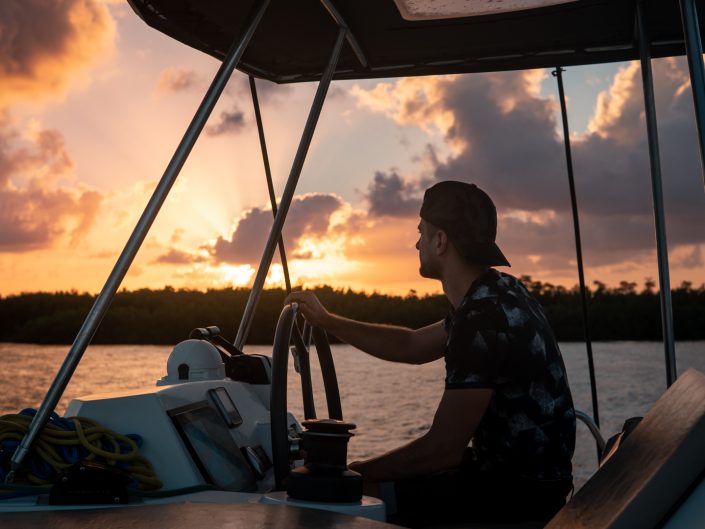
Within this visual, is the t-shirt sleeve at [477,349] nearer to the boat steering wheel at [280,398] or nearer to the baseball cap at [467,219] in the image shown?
the baseball cap at [467,219]

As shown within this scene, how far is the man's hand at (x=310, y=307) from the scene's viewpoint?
8.02 feet

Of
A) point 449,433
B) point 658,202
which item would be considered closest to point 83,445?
point 449,433

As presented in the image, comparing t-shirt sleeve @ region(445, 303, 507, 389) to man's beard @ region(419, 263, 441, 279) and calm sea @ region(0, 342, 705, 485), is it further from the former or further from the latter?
calm sea @ region(0, 342, 705, 485)

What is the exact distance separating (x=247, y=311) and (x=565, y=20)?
1568 mm

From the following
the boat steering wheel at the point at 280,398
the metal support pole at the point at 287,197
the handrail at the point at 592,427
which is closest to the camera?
the boat steering wheel at the point at 280,398

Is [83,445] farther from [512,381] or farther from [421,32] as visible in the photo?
[421,32]

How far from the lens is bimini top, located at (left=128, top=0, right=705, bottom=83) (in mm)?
2865

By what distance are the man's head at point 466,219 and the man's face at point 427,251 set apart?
0.04m

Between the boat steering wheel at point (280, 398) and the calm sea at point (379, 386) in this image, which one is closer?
the boat steering wheel at point (280, 398)

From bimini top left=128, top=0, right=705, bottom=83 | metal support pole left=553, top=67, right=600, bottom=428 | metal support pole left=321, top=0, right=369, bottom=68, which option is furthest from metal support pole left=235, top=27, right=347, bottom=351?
metal support pole left=553, top=67, right=600, bottom=428

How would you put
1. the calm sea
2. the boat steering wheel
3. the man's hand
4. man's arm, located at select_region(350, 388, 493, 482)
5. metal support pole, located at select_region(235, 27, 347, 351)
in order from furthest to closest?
the calm sea → metal support pole, located at select_region(235, 27, 347, 351) → the man's hand → man's arm, located at select_region(350, 388, 493, 482) → the boat steering wheel

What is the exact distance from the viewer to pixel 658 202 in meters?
3.18

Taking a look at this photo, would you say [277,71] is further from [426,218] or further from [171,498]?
[171,498]

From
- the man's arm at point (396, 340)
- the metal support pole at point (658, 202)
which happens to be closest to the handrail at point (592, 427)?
the metal support pole at point (658, 202)
